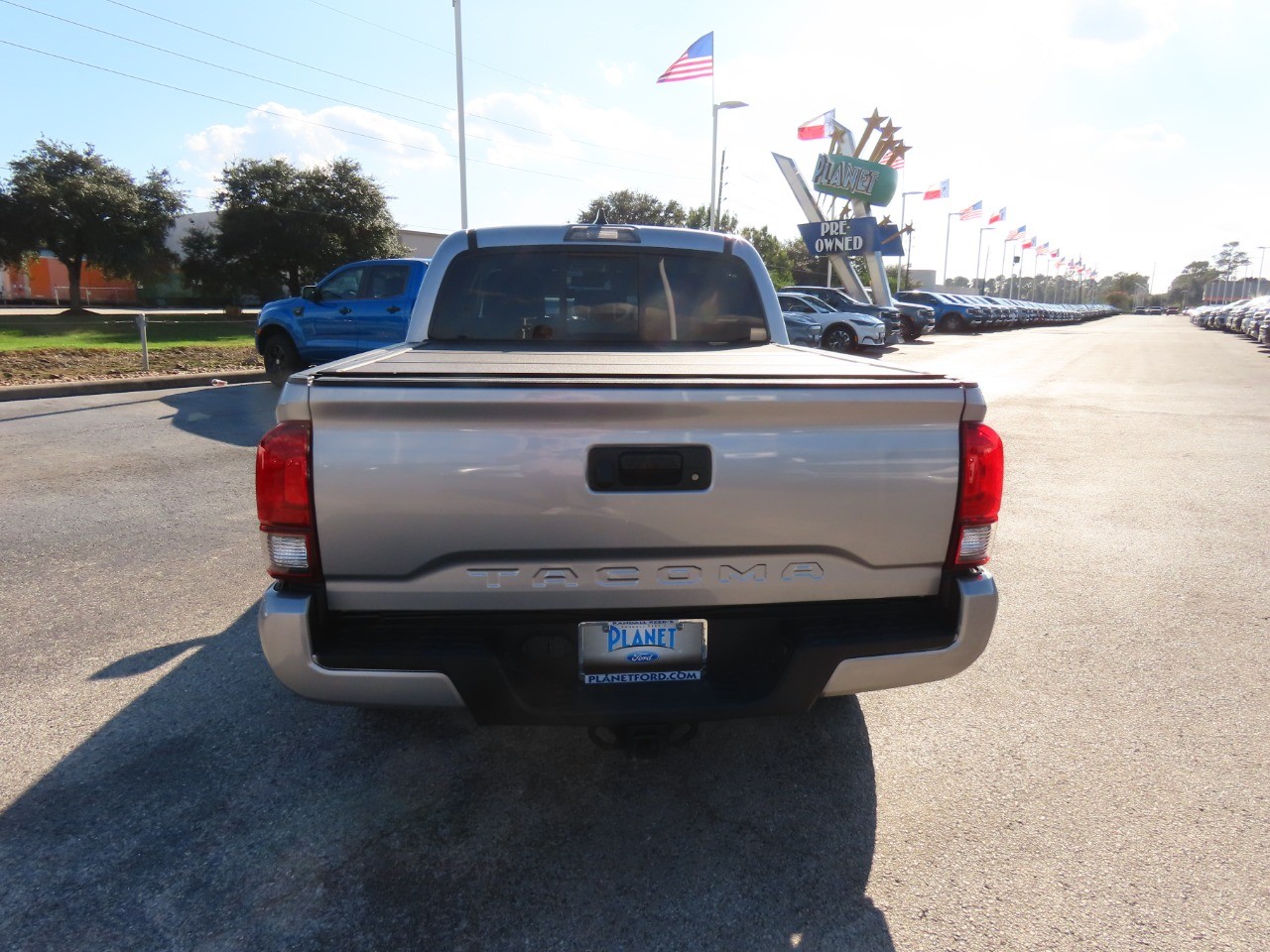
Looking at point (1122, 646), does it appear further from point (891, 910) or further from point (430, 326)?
point (430, 326)

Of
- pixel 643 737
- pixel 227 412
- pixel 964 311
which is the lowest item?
pixel 643 737

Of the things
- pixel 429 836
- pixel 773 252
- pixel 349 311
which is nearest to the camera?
pixel 429 836

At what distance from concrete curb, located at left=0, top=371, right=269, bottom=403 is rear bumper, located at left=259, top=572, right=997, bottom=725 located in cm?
1160

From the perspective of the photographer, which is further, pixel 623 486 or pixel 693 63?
pixel 693 63

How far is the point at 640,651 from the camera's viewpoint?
233cm

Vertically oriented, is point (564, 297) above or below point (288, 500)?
above

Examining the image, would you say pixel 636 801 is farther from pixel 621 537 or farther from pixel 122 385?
pixel 122 385

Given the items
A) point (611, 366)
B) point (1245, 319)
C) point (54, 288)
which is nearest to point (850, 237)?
point (1245, 319)

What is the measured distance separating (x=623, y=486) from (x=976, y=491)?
1.03 m

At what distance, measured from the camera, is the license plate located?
2.31 m

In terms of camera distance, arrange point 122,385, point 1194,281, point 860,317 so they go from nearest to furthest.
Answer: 1. point 122,385
2. point 860,317
3. point 1194,281

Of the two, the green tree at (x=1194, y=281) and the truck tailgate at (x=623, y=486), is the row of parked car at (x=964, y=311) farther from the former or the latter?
the green tree at (x=1194, y=281)

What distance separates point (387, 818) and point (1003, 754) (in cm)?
220

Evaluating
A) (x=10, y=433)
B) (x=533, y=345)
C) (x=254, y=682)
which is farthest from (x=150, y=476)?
(x=533, y=345)
